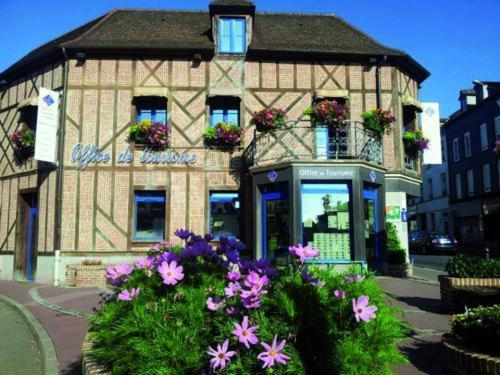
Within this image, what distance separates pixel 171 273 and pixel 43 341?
4.66 metres

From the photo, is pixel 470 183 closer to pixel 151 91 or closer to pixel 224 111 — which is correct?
pixel 224 111

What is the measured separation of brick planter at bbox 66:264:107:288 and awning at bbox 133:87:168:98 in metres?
5.35

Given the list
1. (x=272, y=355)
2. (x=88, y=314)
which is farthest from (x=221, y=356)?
(x=88, y=314)

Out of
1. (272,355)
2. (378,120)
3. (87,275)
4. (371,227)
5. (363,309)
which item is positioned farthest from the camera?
(378,120)

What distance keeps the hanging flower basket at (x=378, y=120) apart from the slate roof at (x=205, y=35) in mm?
2039

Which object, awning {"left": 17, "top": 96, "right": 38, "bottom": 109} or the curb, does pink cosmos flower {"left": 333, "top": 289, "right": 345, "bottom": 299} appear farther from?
awning {"left": 17, "top": 96, "right": 38, "bottom": 109}

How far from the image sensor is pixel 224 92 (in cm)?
1423

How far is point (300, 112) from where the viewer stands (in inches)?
566

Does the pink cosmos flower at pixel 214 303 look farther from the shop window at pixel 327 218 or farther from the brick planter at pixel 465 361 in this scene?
the shop window at pixel 327 218

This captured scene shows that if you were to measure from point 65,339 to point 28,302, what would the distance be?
A: 433cm

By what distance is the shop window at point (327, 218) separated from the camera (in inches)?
486

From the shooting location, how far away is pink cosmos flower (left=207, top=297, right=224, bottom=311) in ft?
9.45

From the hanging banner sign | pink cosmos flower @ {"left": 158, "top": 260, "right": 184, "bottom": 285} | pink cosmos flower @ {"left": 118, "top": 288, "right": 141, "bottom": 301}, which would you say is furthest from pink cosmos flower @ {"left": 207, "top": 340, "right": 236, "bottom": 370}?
the hanging banner sign

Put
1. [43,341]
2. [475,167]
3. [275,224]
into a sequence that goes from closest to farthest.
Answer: [43,341] < [275,224] < [475,167]
